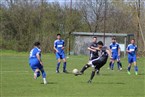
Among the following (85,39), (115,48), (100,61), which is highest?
(100,61)

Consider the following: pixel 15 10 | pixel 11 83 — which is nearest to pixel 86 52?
pixel 15 10

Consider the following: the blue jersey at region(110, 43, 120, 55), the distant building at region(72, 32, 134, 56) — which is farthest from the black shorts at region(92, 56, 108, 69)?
the distant building at region(72, 32, 134, 56)

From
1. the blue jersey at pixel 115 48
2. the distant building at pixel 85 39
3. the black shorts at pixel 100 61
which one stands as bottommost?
the distant building at pixel 85 39

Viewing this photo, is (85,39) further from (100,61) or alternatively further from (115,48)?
(100,61)

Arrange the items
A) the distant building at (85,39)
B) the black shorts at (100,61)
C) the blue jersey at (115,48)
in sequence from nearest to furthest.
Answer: the black shorts at (100,61)
the blue jersey at (115,48)
the distant building at (85,39)

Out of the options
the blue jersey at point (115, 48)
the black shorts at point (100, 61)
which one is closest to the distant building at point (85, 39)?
the blue jersey at point (115, 48)

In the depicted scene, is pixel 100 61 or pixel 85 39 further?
pixel 85 39

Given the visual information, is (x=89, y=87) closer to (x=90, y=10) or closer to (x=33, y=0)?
(x=33, y=0)

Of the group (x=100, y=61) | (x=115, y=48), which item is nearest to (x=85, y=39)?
(x=115, y=48)

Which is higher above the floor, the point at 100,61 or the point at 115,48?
the point at 100,61

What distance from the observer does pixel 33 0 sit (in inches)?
2340

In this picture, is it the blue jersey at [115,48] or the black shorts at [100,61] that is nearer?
the black shorts at [100,61]

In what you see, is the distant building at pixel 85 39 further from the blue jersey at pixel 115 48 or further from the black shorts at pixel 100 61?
the black shorts at pixel 100 61

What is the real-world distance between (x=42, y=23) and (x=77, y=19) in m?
4.90
